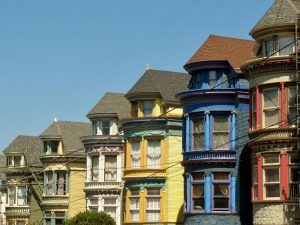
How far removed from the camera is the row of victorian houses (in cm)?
3622

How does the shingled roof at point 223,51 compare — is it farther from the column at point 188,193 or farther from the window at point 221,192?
the column at point 188,193

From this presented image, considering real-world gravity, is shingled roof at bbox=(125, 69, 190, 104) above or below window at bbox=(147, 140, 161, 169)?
above

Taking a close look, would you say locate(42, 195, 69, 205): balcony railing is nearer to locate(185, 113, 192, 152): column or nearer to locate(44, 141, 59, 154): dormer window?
locate(44, 141, 59, 154): dormer window

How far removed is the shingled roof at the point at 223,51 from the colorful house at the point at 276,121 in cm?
589

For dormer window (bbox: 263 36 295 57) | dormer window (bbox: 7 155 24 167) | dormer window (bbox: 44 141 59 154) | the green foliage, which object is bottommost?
the green foliage

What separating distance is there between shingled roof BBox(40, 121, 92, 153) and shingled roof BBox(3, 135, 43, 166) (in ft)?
17.2

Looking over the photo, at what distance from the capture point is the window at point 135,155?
167 feet

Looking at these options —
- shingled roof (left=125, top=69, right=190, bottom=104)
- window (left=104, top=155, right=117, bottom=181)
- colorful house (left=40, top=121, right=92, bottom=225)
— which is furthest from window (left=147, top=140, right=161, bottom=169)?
colorful house (left=40, top=121, right=92, bottom=225)

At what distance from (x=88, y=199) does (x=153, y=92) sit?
12442 millimetres

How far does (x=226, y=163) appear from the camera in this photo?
41469 mm

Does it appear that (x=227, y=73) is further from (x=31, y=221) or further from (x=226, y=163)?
(x=31, y=221)

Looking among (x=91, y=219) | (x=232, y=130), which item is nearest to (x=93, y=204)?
(x=91, y=219)

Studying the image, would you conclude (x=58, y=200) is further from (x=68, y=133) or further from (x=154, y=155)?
(x=154, y=155)

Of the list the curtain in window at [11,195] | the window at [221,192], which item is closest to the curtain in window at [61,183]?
the curtain in window at [11,195]
